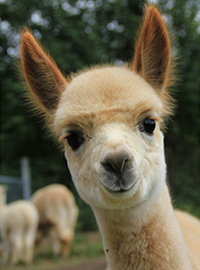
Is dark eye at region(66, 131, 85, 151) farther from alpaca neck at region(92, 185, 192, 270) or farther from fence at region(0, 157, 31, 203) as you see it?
fence at region(0, 157, 31, 203)

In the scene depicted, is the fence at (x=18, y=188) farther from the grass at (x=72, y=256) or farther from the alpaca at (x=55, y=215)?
the grass at (x=72, y=256)

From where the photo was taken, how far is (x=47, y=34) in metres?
13.0

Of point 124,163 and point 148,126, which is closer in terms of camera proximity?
point 124,163

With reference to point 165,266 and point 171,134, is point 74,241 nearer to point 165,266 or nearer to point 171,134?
point 171,134

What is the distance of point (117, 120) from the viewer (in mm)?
1918

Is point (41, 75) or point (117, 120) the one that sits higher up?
point (41, 75)

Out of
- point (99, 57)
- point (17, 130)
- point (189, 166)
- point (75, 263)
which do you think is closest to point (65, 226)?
point (75, 263)

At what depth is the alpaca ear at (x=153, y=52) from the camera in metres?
2.33

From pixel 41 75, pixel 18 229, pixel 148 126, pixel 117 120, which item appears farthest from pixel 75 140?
pixel 18 229

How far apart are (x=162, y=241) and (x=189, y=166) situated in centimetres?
1310

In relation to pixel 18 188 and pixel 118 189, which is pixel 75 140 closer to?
pixel 118 189

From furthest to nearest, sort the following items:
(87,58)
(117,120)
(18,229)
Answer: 1. (87,58)
2. (18,229)
3. (117,120)

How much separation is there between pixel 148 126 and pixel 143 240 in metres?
0.73

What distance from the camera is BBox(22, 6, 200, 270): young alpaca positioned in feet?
5.82
